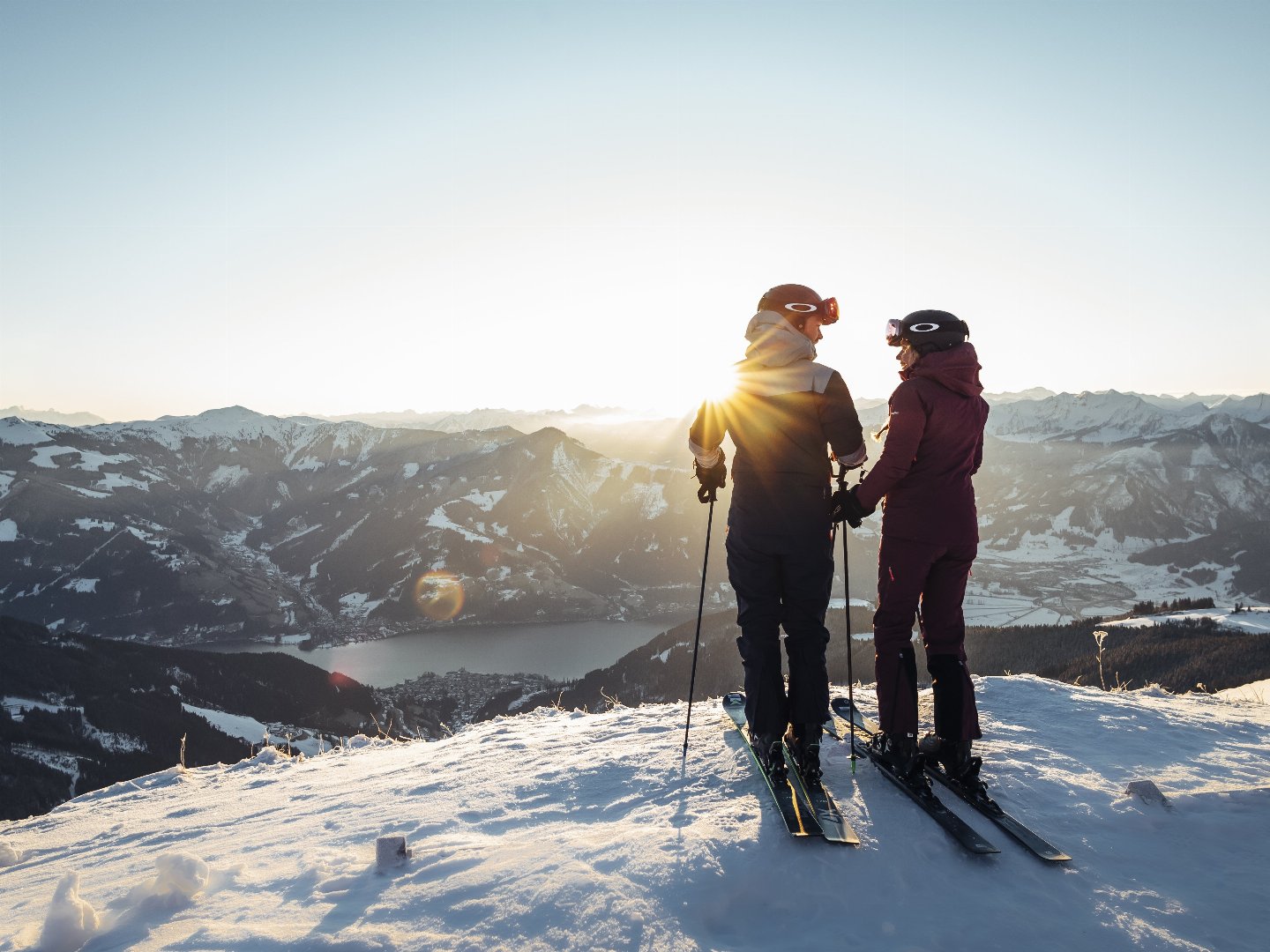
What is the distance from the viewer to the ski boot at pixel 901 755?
179 inches

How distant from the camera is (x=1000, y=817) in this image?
3.96 metres

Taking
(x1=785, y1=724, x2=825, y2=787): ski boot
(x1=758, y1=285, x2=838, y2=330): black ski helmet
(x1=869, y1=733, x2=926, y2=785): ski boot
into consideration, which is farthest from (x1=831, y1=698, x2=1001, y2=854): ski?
(x1=758, y1=285, x2=838, y2=330): black ski helmet

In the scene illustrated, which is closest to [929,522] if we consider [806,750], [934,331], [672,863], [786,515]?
[786,515]

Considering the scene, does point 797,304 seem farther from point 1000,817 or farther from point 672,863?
point 672,863

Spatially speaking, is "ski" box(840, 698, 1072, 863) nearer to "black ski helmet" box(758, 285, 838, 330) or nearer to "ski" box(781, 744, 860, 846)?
"ski" box(781, 744, 860, 846)

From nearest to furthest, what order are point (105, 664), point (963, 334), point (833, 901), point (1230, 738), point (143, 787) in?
point (833, 901) → point (963, 334) → point (1230, 738) → point (143, 787) → point (105, 664)

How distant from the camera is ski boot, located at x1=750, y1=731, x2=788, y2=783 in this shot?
177 inches

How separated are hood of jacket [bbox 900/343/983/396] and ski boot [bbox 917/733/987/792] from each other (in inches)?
101

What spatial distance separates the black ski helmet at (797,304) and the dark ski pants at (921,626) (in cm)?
177

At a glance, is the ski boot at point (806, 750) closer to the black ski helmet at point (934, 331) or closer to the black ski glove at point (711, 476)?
the black ski glove at point (711, 476)

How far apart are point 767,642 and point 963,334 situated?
2750mm

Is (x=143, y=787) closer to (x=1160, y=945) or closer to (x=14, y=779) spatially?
(x=1160, y=945)

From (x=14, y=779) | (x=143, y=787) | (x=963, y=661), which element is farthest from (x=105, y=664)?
(x=963, y=661)

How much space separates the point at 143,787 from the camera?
7.95 m
